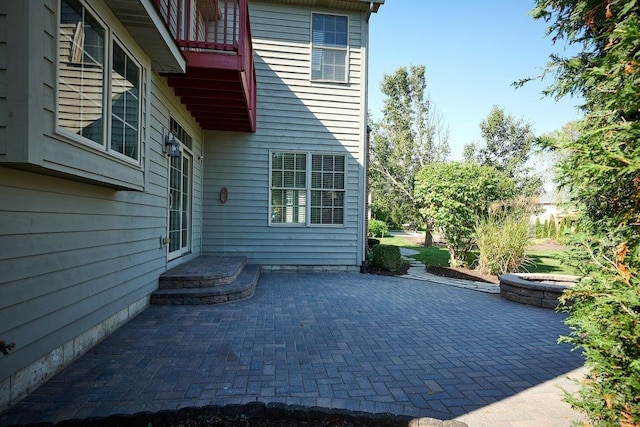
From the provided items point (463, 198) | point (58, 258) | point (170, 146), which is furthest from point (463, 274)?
point (58, 258)

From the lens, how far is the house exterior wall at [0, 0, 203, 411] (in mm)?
2043

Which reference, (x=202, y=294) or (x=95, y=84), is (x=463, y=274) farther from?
(x=95, y=84)

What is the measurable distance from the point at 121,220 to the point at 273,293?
109 inches

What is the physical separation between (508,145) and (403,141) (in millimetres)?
5831

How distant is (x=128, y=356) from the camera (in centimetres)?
312

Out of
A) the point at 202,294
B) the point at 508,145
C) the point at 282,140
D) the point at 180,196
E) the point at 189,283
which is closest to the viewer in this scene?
the point at 202,294

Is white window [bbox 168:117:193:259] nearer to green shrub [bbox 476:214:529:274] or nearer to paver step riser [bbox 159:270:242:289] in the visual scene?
paver step riser [bbox 159:270:242:289]

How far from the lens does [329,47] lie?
7934 mm

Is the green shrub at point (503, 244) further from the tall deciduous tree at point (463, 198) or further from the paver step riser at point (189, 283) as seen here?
the paver step riser at point (189, 283)

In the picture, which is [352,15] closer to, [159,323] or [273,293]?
[273,293]

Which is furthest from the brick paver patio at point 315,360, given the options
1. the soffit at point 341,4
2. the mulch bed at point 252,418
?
the soffit at point 341,4

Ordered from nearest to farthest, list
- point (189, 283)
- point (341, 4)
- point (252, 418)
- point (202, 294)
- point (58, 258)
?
point (252, 418) → point (58, 258) → point (202, 294) → point (189, 283) → point (341, 4)

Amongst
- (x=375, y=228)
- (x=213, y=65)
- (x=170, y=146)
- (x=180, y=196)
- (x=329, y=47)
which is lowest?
(x=375, y=228)

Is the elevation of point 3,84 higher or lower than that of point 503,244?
higher
